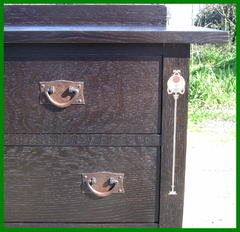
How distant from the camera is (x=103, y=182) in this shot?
4.04 feet

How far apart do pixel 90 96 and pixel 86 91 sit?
17mm

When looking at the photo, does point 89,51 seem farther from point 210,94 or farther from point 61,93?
point 210,94

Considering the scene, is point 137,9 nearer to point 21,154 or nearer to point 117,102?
point 117,102

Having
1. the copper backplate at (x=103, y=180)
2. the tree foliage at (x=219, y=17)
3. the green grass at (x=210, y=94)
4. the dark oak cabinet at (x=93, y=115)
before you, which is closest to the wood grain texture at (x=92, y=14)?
the dark oak cabinet at (x=93, y=115)

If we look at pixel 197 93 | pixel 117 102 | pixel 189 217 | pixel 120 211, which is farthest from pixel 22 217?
pixel 197 93

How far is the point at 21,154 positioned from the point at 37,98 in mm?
168

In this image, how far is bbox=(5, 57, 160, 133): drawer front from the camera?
1157mm

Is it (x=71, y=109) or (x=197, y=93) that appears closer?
(x=71, y=109)

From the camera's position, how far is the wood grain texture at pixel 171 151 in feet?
3.83

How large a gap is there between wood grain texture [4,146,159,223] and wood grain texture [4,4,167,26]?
0.37 m

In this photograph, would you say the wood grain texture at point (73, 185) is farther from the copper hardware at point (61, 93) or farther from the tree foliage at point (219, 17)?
the tree foliage at point (219, 17)

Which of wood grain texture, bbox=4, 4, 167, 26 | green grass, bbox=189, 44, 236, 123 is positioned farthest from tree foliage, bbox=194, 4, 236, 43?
wood grain texture, bbox=4, 4, 167, 26

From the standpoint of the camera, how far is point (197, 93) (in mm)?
3516

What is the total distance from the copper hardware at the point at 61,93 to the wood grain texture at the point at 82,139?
0.10 meters
